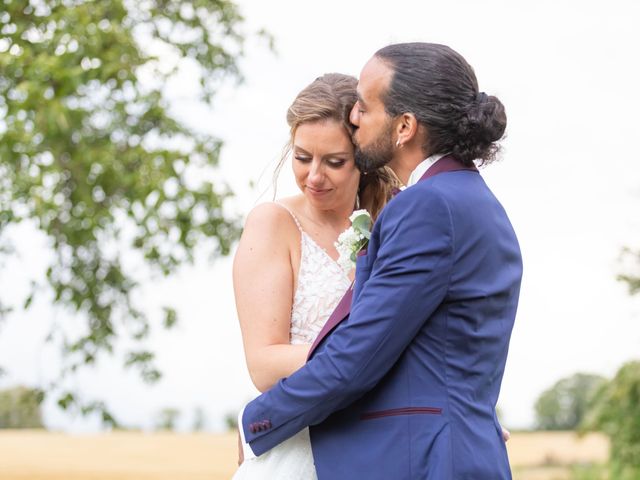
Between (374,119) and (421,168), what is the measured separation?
0.20 metres

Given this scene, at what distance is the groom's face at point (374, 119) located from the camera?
2613 millimetres

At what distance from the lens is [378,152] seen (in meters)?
2.63

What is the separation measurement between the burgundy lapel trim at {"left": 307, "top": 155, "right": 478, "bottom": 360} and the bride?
238mm

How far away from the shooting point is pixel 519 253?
8.52ft

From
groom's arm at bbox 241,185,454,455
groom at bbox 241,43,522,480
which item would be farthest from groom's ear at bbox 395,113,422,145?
groom's arm at bbox 241,185,454,455

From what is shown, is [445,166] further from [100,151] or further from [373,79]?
[100,151]

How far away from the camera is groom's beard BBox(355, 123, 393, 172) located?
8.57 feet

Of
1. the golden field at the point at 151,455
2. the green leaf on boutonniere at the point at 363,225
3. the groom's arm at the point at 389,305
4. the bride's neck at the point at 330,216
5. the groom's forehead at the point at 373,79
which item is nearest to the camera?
the groom's arm at the point at 389,305

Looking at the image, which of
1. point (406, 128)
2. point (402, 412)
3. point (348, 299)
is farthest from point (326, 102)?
point (402, 412)

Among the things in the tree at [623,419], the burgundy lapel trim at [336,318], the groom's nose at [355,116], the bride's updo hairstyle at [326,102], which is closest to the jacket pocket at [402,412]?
the burgundy lapel trim at [336,318]

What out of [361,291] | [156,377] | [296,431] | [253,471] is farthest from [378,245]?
[156,377]

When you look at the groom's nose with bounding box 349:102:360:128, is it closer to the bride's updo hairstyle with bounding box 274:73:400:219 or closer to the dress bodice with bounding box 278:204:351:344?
the bride's updo hairstyle with bounding box 274:73:400:219

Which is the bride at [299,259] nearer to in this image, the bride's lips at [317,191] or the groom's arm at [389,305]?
the bride's lips at [317,191]

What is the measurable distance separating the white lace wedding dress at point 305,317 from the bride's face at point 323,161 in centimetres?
14
